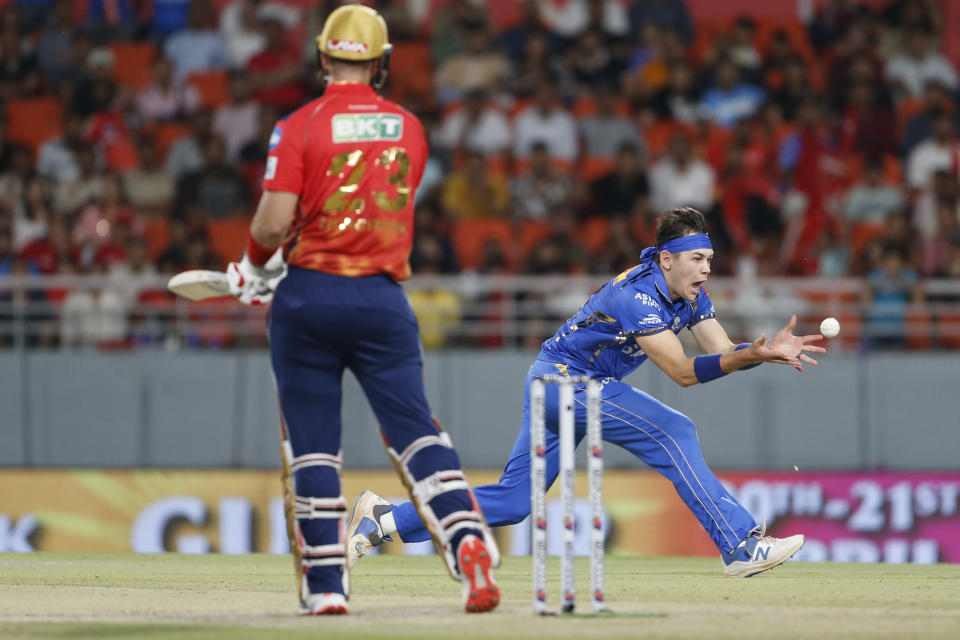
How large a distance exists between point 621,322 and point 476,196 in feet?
26.0

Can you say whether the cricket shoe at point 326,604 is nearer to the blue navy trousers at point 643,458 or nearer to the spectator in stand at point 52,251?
the blue navy trousers at point 643,458

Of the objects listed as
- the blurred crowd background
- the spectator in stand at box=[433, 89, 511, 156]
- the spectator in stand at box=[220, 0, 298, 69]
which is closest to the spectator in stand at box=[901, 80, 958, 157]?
the blurred crowd background

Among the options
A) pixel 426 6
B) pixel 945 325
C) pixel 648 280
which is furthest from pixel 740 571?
pixel 426 6

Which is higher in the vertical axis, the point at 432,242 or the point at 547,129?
the point at 547,129

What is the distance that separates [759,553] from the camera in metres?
7.89

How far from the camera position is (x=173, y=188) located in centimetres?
1591

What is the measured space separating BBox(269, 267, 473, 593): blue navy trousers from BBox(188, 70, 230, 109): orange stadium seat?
1151 cm

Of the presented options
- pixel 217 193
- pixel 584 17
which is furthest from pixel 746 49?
pixel 217 193

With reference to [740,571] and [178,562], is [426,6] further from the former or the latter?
[740,571]

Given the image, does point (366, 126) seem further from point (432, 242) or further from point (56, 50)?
point (56, 50)

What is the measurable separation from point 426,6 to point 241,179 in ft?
13.8

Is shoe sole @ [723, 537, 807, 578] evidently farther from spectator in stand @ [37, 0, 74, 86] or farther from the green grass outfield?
spectator in stand @ [37, 0, 74, 86]

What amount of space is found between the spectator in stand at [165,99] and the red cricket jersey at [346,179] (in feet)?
36.5

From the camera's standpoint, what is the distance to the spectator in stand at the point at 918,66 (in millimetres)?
17453
